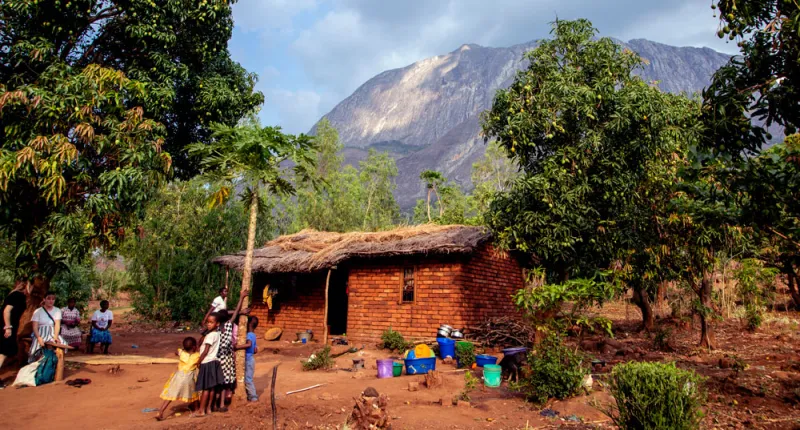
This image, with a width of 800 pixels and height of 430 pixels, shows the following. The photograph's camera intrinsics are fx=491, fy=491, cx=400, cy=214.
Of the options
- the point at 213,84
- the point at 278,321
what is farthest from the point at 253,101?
the point at 278,321

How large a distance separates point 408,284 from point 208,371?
7407mm

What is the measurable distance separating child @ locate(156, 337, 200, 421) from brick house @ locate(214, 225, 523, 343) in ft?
21.6

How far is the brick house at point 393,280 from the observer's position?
12289 mm

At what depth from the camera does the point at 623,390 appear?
480 cm

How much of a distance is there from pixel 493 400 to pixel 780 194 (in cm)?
456

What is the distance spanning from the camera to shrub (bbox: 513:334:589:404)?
6786mm

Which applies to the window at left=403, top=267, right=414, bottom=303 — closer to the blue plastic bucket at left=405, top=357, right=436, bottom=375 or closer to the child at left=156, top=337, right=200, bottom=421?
the blue plastic bucket at left=405, top=357, right=436, bottom=375

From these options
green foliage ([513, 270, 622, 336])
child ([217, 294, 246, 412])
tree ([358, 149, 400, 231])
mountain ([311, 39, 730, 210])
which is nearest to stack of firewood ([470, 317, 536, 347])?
green foliage ([513, 270, 622, 336])

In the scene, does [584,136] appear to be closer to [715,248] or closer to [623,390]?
[715,248]

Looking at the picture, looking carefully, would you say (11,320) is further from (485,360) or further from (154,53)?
(485,360)

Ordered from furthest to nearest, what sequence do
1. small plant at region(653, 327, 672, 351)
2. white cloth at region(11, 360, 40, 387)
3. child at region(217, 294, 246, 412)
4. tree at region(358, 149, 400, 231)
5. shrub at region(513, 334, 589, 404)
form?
tree at region(358, 149, 400, 231) → small plant at region(653, 327, 672, 351) → white cloth at region(11, 360, 40, 387) → shrub at region(513, 334, 589, 404) → child at region(217, 294, 246, 412)

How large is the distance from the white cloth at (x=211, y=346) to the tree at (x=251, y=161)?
39 centimetres

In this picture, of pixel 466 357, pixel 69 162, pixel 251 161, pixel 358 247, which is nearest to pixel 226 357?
pixel 251 161

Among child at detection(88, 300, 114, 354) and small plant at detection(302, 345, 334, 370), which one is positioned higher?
child at detection(88, 300, 114, 354)
